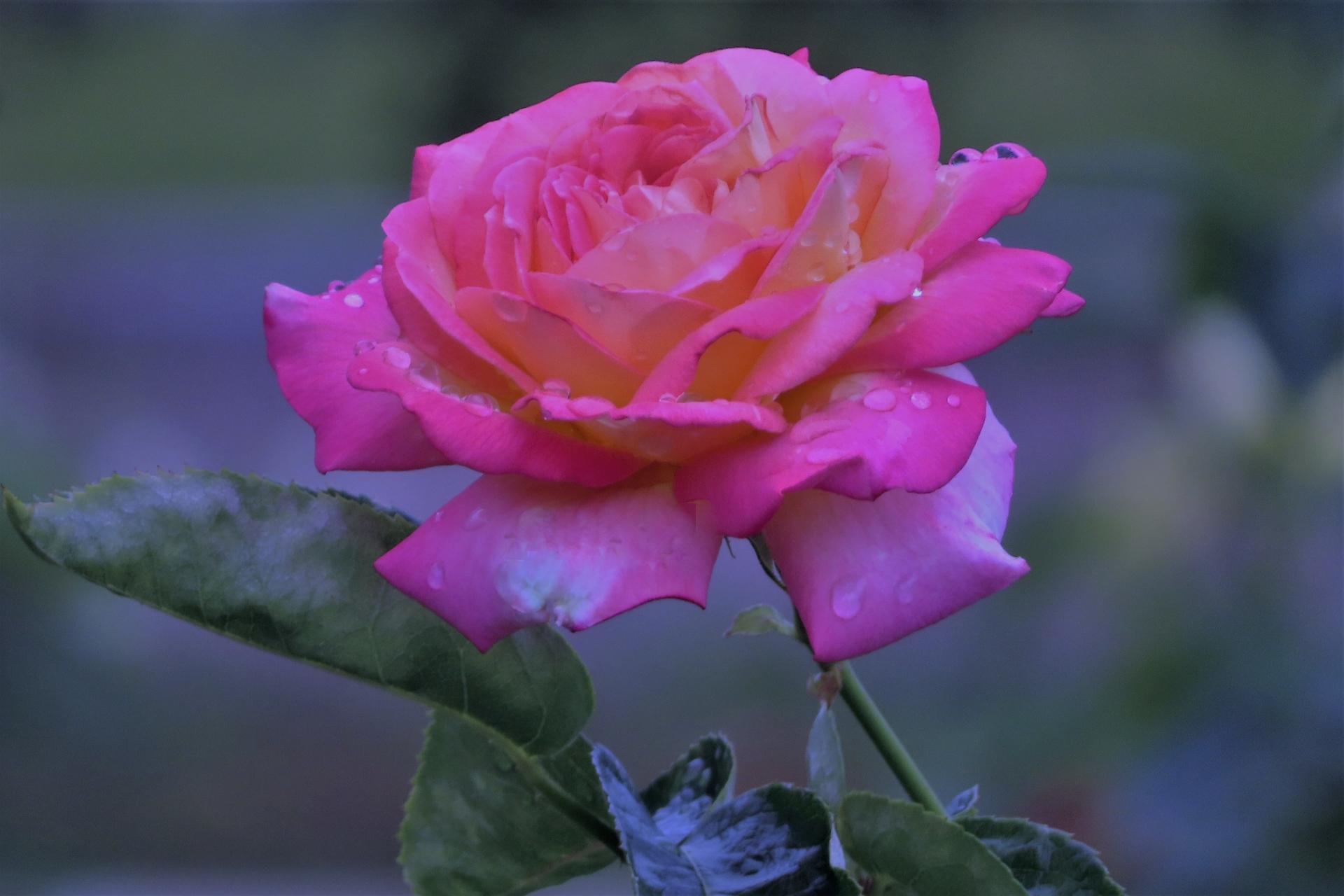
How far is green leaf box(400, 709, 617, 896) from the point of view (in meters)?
0.31

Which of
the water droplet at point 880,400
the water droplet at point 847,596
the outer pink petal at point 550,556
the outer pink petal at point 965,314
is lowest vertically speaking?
the water droplet at point 847,596

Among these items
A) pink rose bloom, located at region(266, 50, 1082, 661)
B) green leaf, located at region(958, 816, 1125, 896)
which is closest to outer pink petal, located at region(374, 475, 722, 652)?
pink rose bloom, located at region(266, 50, 1082, 661)

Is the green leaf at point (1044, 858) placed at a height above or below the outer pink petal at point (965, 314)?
below

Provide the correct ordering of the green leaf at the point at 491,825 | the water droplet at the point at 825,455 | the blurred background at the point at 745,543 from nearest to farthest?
1. the water droplet at the point at 825,455
2. the green leaf at the point at 491,825
3. the blurred background at the point at 745,543

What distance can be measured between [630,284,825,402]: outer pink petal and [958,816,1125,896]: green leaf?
130mm

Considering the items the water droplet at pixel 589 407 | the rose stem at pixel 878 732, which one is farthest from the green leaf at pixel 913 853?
the water droplet at pixel 589 407

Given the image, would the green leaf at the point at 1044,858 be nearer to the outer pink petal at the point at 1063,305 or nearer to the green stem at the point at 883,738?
the green stem at the point at 883,738

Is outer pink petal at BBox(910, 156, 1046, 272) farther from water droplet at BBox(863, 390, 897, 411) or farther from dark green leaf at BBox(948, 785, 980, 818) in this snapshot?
dark green leaf at BBox(948, 785, 980, 818)

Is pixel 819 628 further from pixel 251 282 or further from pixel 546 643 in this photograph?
pixel 251 282

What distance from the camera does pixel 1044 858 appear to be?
0.26 m

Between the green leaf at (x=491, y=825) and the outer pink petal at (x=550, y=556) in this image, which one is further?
the green leaf at (x=491, y=825)

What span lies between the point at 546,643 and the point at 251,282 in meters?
2.42

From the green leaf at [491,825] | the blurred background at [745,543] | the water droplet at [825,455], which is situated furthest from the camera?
the blurred background at [745,543]

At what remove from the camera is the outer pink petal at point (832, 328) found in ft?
0.70
